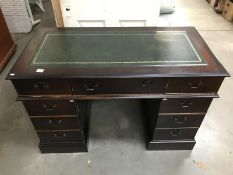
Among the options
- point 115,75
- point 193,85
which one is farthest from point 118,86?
point 193,85

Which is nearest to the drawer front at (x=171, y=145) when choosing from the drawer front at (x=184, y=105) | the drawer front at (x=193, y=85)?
the drawer front at (x=184, y=105)

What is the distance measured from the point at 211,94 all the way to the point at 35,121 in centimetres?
109

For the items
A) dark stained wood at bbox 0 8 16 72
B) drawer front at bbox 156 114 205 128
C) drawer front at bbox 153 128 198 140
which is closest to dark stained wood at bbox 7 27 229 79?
drawer front at bbox 156 114 205 128

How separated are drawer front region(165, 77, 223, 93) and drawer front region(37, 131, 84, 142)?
70 centimetres

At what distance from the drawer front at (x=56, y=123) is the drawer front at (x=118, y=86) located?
0.85ft

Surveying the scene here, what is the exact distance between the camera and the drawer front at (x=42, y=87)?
1084 millimetres

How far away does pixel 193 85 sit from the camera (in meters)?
1.13

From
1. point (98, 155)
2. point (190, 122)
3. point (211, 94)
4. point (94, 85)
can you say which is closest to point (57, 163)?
point (98, 155)

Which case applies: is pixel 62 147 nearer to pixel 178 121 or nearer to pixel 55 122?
pixel 55 122

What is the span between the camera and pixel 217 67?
1116 mm

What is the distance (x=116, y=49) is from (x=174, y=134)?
720 mm

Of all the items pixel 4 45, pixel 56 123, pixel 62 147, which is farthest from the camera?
pixel 4 45

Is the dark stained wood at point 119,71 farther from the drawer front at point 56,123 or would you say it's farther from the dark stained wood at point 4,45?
the dark stained wood at point 4,45

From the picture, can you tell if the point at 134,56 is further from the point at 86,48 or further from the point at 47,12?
the point at 47,12
